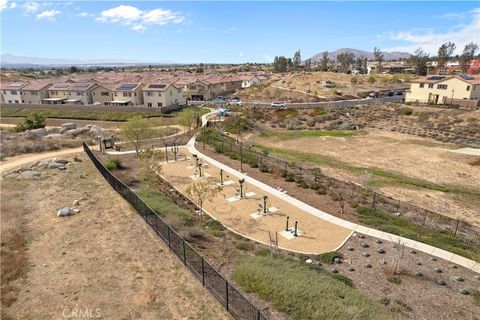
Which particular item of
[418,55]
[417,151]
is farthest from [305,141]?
[418,55]

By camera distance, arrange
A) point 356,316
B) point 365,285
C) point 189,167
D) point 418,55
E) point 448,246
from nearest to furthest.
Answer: point 356,316 < point 365,285 < point 448,246 < point 189,167 < point 418,55

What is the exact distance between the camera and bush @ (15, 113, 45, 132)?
61.7 meters

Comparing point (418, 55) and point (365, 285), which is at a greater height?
point (418, 55)

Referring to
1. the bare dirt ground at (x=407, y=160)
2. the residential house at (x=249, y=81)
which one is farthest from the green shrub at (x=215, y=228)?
the residential house at (x=249, y=81)

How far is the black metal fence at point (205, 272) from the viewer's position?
1378cm

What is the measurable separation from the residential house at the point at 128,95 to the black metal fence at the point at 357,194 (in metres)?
45.3

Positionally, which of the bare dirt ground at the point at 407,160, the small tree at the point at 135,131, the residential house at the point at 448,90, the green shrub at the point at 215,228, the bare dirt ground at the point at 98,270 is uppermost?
the residential house at the point at 448,90

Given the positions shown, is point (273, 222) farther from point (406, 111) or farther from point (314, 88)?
point (314, 88)

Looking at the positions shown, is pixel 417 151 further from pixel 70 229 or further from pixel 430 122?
pixel 70 229

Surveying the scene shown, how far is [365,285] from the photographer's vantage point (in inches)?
659

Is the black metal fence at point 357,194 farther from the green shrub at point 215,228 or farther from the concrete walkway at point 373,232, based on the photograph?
the green shrub at point 215,228

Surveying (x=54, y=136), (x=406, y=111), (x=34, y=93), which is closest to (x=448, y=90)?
(x=406, y=111)

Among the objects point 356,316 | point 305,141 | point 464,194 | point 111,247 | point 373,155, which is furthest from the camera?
point 305,141

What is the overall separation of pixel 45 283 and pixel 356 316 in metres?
14.7
